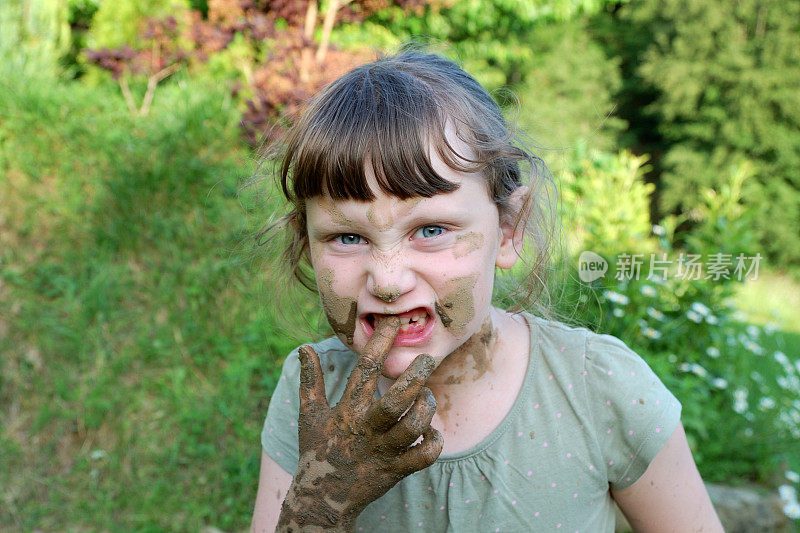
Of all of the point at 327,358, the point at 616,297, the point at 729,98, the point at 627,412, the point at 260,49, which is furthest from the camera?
the point at 729,98

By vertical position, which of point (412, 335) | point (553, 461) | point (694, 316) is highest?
point (412, 335)

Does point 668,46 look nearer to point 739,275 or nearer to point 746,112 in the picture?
point 746,112

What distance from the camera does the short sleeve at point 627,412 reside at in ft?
4.54

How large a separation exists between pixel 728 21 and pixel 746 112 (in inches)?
82.0

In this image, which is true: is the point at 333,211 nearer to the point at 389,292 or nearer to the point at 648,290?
the point at 389,292

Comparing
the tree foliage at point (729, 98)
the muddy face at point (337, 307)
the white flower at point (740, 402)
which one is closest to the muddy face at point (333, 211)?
the muddy face at point (337, 307)

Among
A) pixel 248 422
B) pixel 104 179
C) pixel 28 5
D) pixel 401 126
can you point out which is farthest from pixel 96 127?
pixel 401 126

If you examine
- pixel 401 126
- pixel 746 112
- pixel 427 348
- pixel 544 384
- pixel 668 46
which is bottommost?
pixel 746 112

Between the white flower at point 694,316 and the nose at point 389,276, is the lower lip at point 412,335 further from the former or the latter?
the white flower at point 694,316

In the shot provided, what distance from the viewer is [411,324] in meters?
1.27

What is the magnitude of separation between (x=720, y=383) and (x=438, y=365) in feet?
8.45

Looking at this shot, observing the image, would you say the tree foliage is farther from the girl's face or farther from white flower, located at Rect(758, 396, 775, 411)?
the girl's face

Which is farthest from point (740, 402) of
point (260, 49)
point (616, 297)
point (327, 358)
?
point (260, 49)

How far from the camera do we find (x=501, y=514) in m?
1.41
